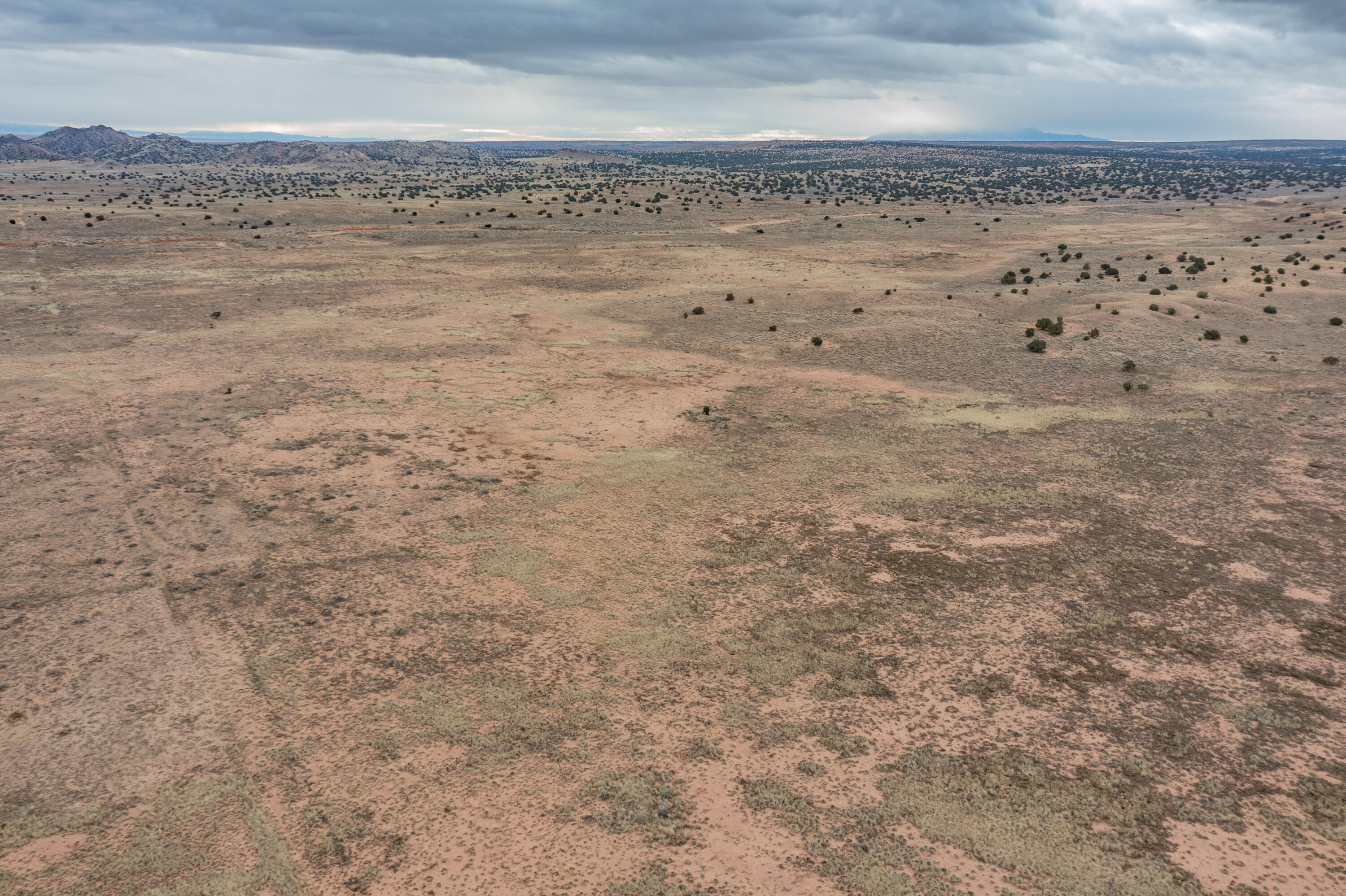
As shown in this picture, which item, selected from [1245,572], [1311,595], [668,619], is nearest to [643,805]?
[668,619]

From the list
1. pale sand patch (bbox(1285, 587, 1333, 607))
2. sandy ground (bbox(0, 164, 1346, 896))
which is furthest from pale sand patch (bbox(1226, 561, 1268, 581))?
pale sand patch (bbox(1285, 587, 1333, 607))

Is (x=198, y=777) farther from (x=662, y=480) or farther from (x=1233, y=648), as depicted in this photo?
(x=1233, y=648)

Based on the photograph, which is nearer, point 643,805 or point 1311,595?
point 643,805

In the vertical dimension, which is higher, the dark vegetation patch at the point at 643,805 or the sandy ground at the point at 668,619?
the sandy ground at the point at 668,619

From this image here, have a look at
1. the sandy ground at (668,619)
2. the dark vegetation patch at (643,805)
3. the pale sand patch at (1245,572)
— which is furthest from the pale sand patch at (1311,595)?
the dark vegetation patch at (643,805)

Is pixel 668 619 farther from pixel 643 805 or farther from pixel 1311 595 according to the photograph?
pixel 1311 595

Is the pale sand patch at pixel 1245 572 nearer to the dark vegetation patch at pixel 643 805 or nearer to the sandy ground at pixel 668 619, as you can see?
the sandy ground at pixel 668 619

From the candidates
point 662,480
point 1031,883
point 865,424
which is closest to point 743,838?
point 1031,883

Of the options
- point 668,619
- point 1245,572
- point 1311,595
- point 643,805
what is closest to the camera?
point 643,805

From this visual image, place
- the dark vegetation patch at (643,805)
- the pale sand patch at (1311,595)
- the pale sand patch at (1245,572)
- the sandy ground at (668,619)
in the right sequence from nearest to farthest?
the sandy ground at (668,619)
the dark vegetation patch at (643,805)
the pale sand patch at (1311,595)
the pale sand patch at (1245,572)
